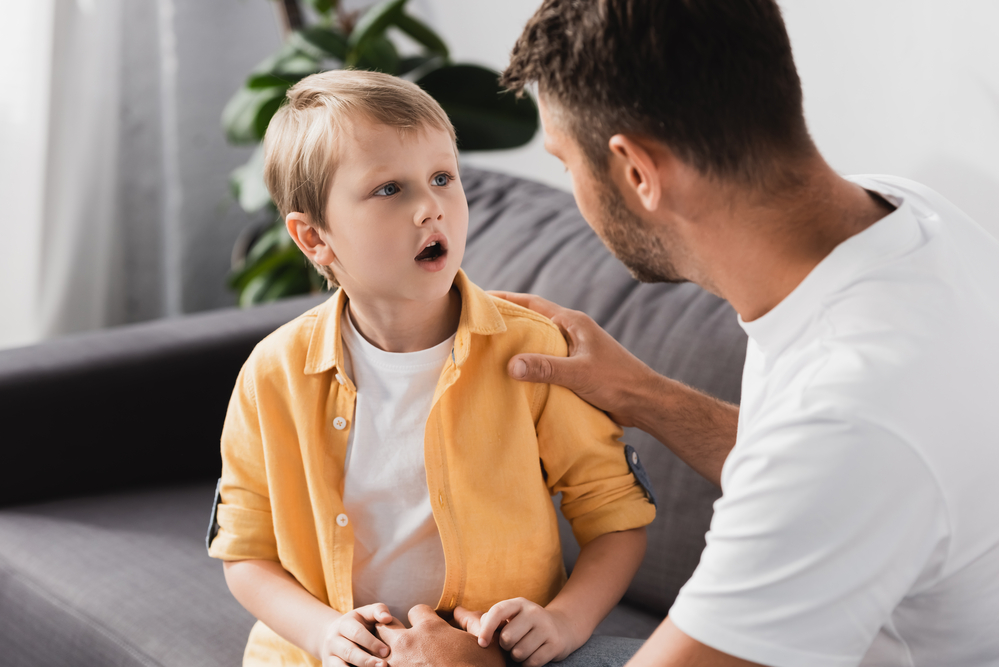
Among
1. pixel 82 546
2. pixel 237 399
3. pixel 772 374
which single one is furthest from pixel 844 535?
pixel 82 546

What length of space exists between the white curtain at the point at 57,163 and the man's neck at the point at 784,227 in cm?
217

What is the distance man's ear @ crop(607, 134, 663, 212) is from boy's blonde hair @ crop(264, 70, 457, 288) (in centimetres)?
22

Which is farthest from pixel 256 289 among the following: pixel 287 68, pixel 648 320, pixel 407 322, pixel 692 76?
pixel 692 76

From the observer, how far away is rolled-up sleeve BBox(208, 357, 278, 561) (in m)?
1.02

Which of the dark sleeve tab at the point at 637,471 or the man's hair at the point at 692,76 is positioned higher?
the man's hair at the point at 692,76

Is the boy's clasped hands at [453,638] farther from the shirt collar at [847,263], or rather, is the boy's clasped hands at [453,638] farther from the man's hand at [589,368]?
the shirt collar at [847,263]

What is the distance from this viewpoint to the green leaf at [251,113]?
2.13 meters

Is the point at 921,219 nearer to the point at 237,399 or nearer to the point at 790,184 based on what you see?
the point at 790,184

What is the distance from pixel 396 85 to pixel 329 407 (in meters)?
0.36

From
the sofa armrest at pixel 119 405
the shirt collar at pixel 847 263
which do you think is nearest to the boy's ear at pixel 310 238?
the shirt collar at pixel 847 263

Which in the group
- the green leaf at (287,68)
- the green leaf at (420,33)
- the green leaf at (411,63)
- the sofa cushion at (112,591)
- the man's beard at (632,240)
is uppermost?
the green leaf at (420,33)

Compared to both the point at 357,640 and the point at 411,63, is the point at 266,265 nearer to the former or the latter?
the point at 411,63

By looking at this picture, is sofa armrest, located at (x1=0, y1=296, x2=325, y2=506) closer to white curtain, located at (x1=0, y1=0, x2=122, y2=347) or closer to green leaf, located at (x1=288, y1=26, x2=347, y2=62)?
green leaf, located at (x1=288, y1=26, x2=347, y2=62)

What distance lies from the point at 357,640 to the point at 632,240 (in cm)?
49
